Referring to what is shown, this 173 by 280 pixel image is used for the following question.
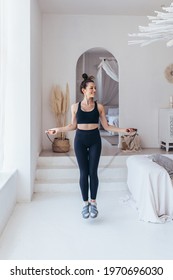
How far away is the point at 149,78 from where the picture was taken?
650cm

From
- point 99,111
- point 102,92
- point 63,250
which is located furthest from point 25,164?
point 102,92

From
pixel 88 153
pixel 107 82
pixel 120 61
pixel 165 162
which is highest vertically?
pixel 120 61

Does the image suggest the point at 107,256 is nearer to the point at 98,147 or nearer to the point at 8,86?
the point at 98,147

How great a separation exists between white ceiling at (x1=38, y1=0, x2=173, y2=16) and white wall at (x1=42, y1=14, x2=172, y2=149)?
8.7 inches

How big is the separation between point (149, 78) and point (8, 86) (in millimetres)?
3413

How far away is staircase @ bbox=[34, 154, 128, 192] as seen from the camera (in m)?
4.76

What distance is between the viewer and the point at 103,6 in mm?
5734

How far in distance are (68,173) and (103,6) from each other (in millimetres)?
3140

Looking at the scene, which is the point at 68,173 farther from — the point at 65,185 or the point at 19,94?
the point at 19,94

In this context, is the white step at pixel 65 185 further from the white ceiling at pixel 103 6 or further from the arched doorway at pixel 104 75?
the white ceiling at pixel 103 6

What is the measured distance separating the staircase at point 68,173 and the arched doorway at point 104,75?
199cm

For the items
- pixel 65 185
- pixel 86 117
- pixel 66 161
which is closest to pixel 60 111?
pixel 66 161

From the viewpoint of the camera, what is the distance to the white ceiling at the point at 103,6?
544cm

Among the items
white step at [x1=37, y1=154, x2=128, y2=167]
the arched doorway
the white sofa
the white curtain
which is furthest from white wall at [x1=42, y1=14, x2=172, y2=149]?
the white sofa
